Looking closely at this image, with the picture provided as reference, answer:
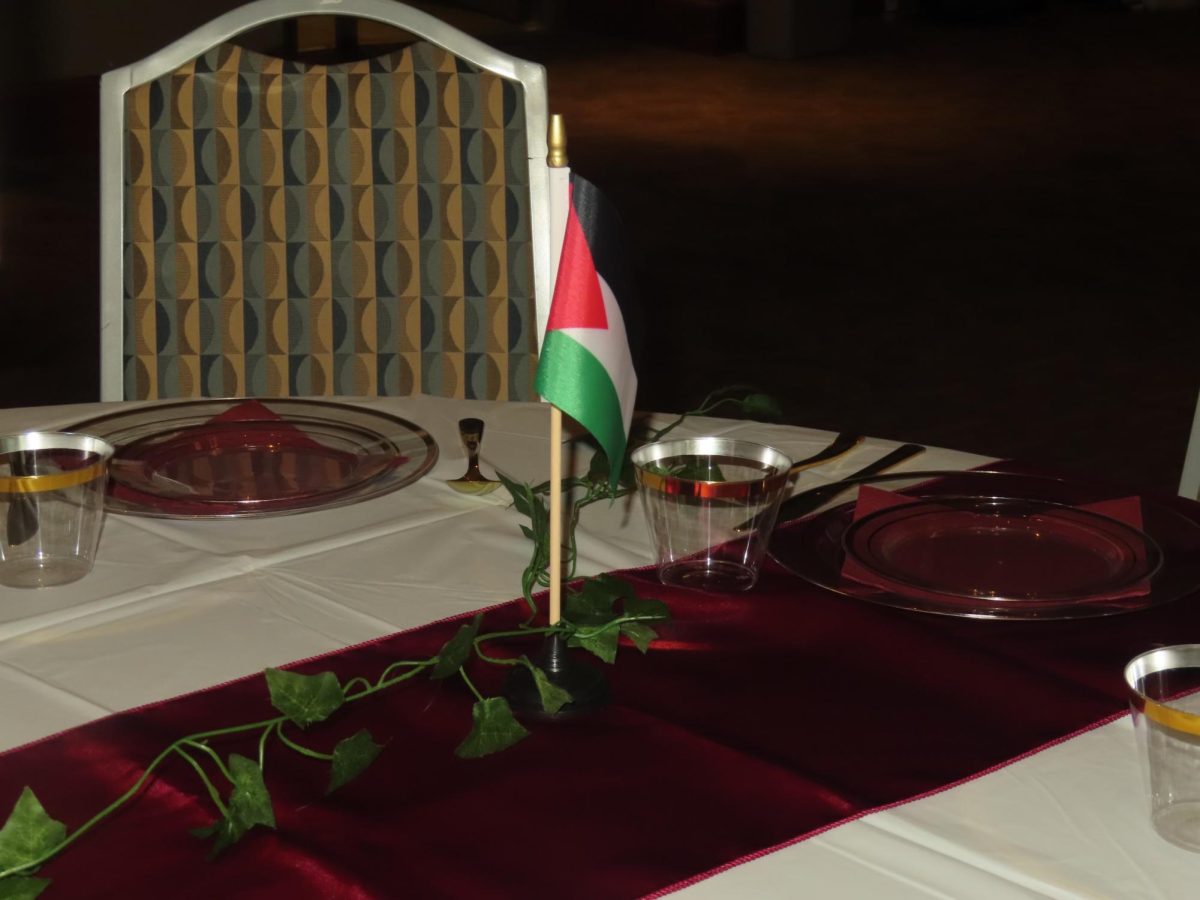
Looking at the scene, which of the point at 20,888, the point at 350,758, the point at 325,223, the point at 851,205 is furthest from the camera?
the point at 851,205

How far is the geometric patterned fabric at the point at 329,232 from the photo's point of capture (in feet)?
5.61

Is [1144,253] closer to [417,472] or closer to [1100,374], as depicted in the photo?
[1100,374]

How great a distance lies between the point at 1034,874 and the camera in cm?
71

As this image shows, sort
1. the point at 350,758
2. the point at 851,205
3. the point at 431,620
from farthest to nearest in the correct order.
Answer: the point at 851,205, the point at 431,620, the point at 350,758

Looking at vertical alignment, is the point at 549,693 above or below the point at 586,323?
below

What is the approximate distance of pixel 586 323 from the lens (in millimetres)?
769

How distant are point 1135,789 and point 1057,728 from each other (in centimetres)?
6

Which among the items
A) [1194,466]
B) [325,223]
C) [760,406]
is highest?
[325,223]

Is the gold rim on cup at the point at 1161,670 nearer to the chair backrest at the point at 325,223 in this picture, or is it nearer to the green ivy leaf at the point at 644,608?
the green ivy leaf at the point at 644,608

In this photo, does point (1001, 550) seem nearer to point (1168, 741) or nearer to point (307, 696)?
point (1168, 741)

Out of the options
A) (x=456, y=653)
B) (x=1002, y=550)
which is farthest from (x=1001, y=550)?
(x=456, y=653)

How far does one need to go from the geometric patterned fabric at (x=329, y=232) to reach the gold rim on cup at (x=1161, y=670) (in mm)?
1076

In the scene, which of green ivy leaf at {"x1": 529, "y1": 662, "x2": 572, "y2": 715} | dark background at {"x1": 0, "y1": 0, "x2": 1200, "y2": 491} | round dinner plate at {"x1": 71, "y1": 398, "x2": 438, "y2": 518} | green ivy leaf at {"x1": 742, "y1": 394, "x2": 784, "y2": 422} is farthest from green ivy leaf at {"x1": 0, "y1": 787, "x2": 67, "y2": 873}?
dark background at {"x1": 0, "y1": 0, "x2": 1200, "y2": 491}

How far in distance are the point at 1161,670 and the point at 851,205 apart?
17.0 feet
